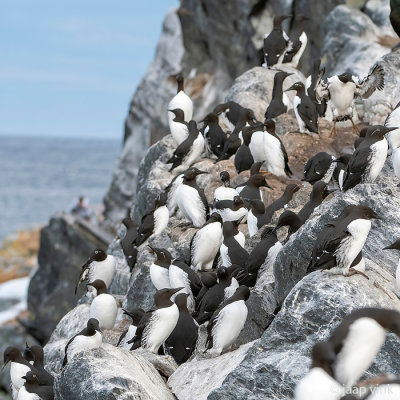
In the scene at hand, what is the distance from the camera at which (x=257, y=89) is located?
49.2 ft

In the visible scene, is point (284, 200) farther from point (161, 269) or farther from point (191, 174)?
point (161, 269)

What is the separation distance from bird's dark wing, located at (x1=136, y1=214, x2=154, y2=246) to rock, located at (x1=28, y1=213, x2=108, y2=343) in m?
7.94

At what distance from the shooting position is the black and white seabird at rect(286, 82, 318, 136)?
12234 millimetres

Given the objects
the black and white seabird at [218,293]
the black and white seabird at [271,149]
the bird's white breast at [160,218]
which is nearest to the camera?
the black and white seabird at [218,293]

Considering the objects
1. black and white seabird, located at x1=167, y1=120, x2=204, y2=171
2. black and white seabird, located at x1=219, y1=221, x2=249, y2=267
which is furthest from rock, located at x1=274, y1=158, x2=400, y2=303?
black and white seabird, located at x1=167, y1=120, x2=204, y2=171

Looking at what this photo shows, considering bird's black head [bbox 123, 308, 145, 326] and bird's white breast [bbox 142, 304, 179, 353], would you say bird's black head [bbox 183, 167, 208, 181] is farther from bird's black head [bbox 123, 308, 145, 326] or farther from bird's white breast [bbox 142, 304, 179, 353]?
bird's white breast [bbox 142, 304, 179, 353]

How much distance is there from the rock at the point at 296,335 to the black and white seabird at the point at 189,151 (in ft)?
18.6

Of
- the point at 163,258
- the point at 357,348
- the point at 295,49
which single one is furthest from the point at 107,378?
the point at 295,49

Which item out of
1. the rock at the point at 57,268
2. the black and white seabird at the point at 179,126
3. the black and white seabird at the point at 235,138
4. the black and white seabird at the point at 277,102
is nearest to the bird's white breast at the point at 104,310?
the black and white seabird at the point at 235,138

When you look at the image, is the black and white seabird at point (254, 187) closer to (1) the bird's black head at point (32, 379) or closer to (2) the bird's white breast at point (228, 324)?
(2) the bird's white breast at point (228, 324)

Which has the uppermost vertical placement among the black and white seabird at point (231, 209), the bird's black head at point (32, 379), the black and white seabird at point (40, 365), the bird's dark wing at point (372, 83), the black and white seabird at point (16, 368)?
the bird's dark wing at point (372, 83)

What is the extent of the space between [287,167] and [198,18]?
16267 mm

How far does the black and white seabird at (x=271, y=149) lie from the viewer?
11.5m

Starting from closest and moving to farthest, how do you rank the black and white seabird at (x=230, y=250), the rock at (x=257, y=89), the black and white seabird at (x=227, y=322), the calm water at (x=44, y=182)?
1. the black and white seabird at (x=227, y=322)
2. the black and white seabird at (x=230, y=250)
3. the rock at (x=257, y=89)
4. the calm water at (x=44, y=182)
